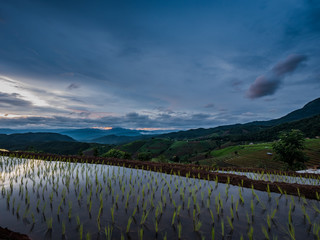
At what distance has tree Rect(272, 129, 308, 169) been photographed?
30.9 meters

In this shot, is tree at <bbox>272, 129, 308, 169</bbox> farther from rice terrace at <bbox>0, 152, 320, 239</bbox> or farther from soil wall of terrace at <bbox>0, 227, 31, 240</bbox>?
soil wall of terrace at <bbox>0, 227, 31, 240</bbox>

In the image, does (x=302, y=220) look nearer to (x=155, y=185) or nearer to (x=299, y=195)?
(x=299, y=195)

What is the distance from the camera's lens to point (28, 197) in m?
8.12

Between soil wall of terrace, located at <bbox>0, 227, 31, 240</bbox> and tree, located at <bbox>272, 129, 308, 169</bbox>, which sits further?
tree, located at <bbox>272, 129, 308, 169</bbox>

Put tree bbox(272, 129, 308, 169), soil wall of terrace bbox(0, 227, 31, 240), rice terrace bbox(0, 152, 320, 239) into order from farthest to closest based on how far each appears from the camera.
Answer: tree bbox(272, 129, 308, 169) → rice terrace bbox(0, 152, 320, 239) → soil wall of terrace bbox(0, 227, 31, 240)

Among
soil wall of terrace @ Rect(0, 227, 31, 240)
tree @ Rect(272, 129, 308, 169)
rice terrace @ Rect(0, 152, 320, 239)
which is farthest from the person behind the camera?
tree @ Rect(272, 129, 308, 169)

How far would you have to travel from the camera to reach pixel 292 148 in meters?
31.0

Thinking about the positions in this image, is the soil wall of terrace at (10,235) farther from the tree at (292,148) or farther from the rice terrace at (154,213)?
the tree at (292,148)

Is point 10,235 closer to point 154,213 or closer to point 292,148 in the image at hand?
point 154,213

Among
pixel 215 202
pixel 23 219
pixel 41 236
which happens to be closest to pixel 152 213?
pixel 215 202

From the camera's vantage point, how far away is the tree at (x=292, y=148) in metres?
30.9

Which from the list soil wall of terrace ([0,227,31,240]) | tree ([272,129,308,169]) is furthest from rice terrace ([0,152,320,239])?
tree ([272,129,308,169])

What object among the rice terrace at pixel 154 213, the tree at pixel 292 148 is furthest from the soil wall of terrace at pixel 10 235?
the tree at pixel 292 148

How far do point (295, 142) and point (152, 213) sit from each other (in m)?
36.7
